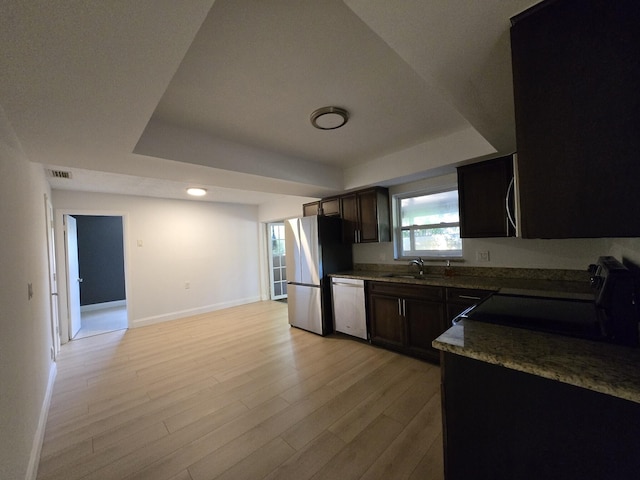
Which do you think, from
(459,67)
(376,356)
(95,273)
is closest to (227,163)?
(459,67)

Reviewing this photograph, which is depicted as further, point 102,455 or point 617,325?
point 102,455

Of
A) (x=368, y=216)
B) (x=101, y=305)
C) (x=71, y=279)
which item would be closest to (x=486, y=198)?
(x=368, y=216)

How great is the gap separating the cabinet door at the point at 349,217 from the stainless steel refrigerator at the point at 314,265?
110 millimetres

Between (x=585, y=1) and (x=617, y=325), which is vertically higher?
(x=585, y=1)

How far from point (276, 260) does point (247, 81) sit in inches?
201

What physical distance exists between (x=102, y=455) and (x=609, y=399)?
2713 millimetres

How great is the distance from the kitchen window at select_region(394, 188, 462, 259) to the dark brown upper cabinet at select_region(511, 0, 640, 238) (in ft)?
7.47

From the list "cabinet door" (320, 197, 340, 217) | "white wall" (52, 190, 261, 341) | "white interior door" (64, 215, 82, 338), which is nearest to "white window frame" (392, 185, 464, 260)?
"cabinet door" (320, 197, 340, 217)

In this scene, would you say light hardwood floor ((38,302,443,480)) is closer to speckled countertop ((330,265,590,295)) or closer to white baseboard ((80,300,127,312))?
speckled countertop ((330,265,590,295))

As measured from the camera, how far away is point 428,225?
3348mm

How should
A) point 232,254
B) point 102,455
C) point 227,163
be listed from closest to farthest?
point 102,455
point 227,163
point 232,254

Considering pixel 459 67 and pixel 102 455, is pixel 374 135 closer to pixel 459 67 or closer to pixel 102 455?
pixel 459 67

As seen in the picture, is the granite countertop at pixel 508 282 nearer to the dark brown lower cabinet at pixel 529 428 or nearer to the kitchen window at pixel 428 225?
the kitchen window at pixel 428 225

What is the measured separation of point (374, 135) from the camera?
8.37 ft
